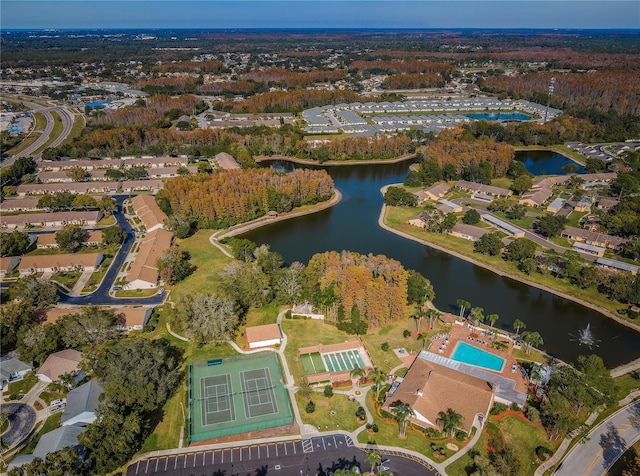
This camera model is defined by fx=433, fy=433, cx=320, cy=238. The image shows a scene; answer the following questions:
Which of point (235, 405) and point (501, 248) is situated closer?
point (235, 405)

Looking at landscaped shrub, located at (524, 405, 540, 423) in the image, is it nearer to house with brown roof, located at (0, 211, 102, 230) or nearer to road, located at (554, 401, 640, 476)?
road, located at (554, 401, 640, 476)

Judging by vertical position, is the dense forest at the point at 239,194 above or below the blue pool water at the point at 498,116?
above

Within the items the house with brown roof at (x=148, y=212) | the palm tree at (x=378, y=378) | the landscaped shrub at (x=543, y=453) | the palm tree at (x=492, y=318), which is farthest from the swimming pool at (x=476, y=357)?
the house with brown roof at (x=148, y=212)

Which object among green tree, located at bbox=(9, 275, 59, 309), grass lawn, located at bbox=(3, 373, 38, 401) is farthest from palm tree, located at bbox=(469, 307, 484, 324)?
green tree, located at bbox=(9, 275, 59, 309)

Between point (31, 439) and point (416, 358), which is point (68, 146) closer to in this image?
point (31, 439)

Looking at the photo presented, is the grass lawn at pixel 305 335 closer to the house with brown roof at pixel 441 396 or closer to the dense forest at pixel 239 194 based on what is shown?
the house with brown roof at pixel 441 396

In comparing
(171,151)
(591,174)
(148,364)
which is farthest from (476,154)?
(148,364)
